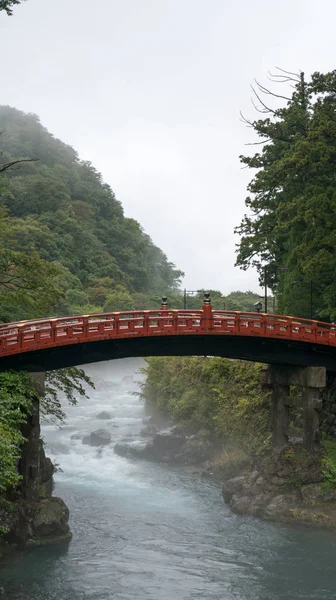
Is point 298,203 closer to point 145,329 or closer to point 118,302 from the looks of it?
point 145,329

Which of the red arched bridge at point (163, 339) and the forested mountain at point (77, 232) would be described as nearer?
the red arched bridge at point (163, 339)

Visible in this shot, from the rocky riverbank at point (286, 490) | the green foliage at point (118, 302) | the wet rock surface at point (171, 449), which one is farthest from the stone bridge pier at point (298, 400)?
the green foliage at point (118, 302)

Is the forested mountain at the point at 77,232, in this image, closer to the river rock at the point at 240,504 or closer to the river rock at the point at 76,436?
the river rock at the point at 76,436

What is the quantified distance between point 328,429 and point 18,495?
20099mm

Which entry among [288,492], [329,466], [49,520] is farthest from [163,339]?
[329,466]

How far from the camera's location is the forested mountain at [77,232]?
89.6 metres

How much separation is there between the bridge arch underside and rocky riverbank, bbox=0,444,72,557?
19.8 feet

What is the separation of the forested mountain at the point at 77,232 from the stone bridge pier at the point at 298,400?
36499 millimetres

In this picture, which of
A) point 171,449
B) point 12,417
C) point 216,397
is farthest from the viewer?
point 171,449

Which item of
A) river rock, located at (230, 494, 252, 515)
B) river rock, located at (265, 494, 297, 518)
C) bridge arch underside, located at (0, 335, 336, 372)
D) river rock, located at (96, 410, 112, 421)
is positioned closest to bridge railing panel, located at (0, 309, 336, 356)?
bridge arch underside, located at (0, 335, 336, 372)

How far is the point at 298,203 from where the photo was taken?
44.5 meters

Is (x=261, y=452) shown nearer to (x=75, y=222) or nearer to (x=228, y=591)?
(x=228, y=591)

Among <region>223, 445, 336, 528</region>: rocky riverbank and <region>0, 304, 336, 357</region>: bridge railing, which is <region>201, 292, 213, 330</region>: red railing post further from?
<region>223, 445, 336, 528</region>: rocky riverbank

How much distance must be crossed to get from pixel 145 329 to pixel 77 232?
70.4 m
